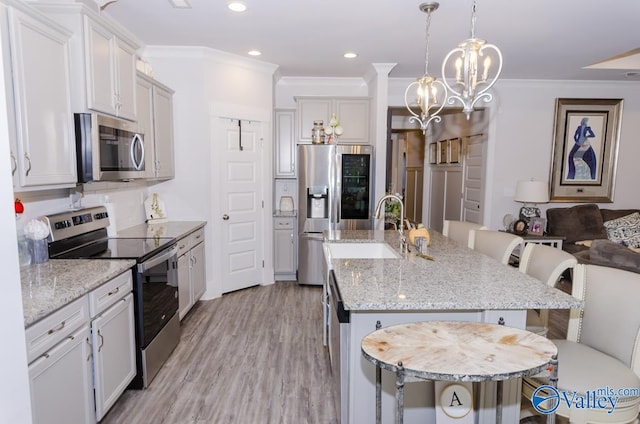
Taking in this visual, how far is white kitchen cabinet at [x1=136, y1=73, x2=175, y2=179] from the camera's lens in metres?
3.41

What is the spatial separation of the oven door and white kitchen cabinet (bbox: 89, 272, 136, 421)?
6 cm

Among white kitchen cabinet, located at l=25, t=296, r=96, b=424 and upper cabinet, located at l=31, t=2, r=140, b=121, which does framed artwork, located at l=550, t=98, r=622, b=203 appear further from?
white kitchen cabinet, located at l=25, t=296, r=96, b=424

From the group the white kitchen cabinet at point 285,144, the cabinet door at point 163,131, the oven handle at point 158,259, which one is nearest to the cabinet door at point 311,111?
the white kitchen cabinet at point 285,144

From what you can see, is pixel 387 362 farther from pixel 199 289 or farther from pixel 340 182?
pixel 340 182

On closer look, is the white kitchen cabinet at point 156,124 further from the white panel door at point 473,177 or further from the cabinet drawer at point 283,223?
the white panel door at point 473,177

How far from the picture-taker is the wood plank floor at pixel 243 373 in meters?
2.40

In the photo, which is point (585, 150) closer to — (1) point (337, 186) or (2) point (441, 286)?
(1) point (337, 186)

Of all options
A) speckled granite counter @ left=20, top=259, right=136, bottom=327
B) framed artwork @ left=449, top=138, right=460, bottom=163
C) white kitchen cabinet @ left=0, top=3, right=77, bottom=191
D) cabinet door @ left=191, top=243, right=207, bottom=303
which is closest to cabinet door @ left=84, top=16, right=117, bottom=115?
white kitchen cabinet @ left=0, top=3, right=77, bottom=191

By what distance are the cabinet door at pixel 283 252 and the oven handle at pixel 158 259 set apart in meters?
2.04

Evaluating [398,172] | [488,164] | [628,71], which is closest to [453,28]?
[488,164]

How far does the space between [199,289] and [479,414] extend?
3.04 meters

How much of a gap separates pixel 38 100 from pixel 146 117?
1413 mm

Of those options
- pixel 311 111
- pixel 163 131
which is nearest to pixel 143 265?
pixel 163 131

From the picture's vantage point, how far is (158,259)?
2736mm
